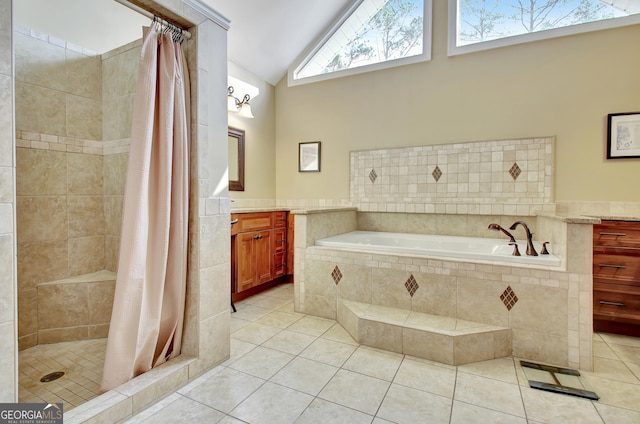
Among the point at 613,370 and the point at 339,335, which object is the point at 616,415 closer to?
the point at 613,370

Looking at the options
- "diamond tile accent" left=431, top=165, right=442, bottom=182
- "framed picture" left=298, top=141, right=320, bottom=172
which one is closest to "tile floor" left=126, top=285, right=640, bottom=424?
"diamond tile accent" left=431, top=165, right=442, bottom=182

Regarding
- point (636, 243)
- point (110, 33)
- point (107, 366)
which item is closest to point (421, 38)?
point (636, 243)

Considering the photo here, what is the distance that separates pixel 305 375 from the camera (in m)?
1.85

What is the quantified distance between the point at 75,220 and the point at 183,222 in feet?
3.99

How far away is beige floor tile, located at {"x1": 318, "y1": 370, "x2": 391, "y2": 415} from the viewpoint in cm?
158

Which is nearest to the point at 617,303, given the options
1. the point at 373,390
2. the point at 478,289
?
the point at 478,289

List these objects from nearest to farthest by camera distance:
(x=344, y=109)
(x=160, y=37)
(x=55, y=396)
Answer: (x=55, y=396), (x=160, y=37), (x=344, y=109)

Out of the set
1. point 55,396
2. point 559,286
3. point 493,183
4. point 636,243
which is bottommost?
point 55,396

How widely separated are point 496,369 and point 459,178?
1986 mm

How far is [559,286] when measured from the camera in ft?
6.50

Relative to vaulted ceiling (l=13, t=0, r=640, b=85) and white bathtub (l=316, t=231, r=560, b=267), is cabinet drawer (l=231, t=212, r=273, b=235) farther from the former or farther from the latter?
vaulted ceiling (l=13, t=0, r=640, b=85)

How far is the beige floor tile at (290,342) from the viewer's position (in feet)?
7.13

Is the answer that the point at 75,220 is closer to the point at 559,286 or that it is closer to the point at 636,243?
the point at 559,286

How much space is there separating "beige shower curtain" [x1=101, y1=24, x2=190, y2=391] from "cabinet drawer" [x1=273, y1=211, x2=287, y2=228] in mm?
1881
